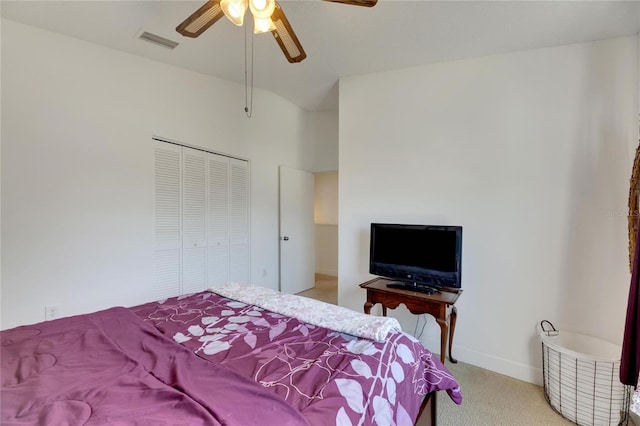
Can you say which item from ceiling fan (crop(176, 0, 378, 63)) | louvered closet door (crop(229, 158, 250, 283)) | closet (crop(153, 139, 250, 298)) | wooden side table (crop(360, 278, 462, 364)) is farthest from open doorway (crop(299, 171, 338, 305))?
ceiling fan (crop(176, 0, 378, 63))

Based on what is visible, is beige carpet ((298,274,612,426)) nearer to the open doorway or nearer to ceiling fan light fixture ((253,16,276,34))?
ceiling fan light fixture ((253,16,276,34))

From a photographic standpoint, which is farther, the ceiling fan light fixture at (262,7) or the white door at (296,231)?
the white door at (296,231)

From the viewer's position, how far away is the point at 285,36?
1753 millimetres

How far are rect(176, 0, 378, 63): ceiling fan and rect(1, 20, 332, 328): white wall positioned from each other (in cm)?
140

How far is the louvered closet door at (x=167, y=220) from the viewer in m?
2.91

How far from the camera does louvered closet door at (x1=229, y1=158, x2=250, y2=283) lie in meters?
3.63

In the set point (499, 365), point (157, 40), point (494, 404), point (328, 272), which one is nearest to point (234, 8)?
point (157, 40)

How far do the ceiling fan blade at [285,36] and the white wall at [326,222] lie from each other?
13.2 ft

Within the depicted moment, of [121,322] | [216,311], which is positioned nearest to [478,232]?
[216,311]

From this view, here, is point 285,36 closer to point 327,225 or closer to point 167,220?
point 167,220

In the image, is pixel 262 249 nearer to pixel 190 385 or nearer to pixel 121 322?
pixel 121 322

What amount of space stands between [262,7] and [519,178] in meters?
2.27

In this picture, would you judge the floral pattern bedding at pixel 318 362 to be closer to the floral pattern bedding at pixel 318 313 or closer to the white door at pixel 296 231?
the floral pattern bedding at pixel 318 313

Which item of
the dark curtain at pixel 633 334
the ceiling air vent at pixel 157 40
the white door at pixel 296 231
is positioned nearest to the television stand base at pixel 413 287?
the dark curtain at pixel 633 334
